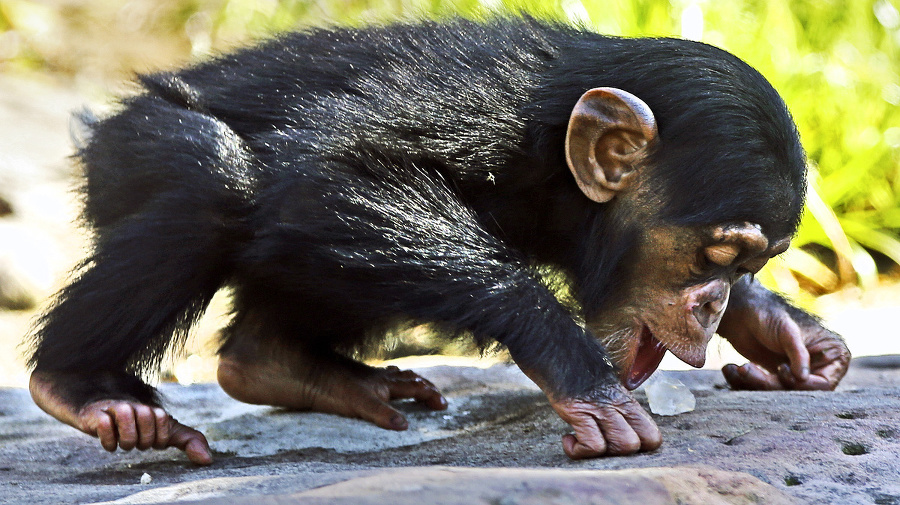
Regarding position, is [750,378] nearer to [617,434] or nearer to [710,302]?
[710,302]

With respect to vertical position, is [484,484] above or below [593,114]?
below

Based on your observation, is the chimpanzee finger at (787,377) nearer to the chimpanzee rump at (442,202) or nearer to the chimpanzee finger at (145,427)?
the chimpanzee rump at (442,202)

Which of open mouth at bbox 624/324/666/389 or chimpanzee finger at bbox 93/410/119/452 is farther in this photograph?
open mouth at bbox 624/324/666/389

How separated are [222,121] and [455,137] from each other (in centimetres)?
70

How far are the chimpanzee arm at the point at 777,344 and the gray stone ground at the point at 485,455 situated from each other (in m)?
0.10

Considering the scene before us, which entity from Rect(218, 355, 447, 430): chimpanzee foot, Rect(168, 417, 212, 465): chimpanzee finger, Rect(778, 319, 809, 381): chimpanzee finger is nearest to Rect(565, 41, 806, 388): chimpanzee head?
Rect(778, 319, 809, 381): chimpanzee finger

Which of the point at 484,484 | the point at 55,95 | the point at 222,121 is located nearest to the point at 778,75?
the point at 222,121

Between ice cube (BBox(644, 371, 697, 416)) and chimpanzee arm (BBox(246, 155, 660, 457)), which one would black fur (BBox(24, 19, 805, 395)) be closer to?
chimpanzee arm (BBox(246, 155, 660, 457))

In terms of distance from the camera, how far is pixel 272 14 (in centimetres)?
804

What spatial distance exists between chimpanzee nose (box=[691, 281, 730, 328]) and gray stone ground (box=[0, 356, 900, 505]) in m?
0.26

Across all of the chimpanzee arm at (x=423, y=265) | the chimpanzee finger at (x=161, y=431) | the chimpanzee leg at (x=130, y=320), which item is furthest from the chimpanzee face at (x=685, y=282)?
the chimpanzee finger at (x=161, y=431)

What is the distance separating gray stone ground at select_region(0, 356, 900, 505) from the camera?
61.3 inches

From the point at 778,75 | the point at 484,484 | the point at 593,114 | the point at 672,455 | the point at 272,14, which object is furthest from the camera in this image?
the point at 272,14

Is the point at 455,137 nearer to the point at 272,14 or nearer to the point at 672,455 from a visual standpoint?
the point at 672,455
